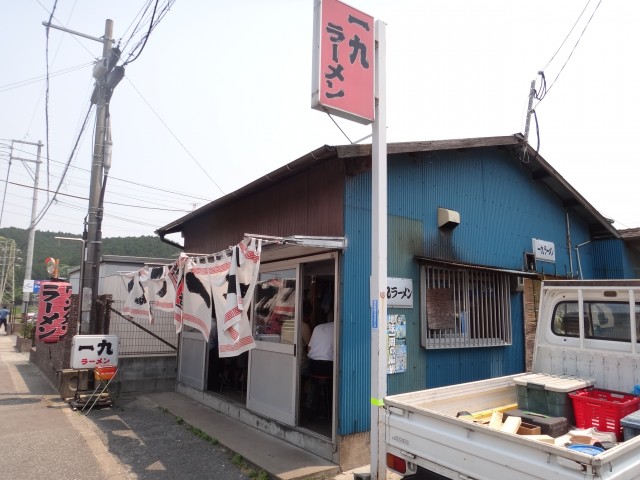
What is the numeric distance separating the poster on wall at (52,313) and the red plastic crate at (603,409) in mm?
10327

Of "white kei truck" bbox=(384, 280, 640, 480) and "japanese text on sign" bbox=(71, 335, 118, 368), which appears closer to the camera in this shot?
"white kei truck" bbox=(384, 280, 640, 480)

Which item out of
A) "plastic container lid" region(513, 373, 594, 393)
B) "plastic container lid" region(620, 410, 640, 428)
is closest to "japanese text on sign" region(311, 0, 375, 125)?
"plastic container lid" region(513, 373, 594, 393)

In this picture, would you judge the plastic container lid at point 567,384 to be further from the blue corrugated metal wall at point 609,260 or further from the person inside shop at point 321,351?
the blue corrugated metal wall at point 609,260

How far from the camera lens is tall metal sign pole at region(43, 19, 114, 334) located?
386 inches

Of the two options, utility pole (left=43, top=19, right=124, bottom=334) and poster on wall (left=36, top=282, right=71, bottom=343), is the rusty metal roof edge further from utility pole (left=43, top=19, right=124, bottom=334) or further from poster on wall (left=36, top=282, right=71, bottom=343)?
poster on wall (left=36, top=282, right=71, bottom=343)

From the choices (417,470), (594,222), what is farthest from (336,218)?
(594,222)

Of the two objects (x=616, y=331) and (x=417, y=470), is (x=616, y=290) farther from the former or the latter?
(x=417, y=470)

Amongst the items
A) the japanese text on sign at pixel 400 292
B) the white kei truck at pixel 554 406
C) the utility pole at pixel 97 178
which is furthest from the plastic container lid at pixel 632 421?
the utility pole at pixel 97 178

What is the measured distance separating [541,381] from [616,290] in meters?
1.34

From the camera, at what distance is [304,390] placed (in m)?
7.39

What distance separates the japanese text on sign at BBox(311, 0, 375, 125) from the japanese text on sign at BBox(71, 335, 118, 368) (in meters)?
7.25

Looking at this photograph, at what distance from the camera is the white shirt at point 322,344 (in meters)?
6.60

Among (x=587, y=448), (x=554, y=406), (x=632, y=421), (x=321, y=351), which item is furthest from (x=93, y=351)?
(x=632, y=421)

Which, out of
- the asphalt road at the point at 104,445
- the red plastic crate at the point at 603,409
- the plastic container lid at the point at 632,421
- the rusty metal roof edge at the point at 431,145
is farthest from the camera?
the rusty metal roof edge at the point at 431,145
